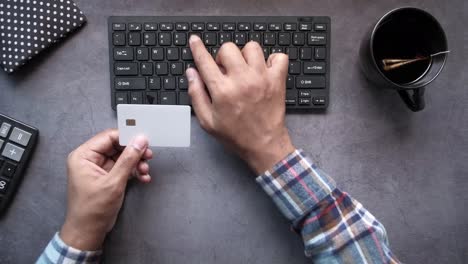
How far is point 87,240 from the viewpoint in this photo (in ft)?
2.13

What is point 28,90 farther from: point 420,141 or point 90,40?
point 420,141

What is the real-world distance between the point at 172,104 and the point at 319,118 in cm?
29

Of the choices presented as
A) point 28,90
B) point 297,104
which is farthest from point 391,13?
point 28,90

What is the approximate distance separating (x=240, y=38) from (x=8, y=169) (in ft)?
1.68

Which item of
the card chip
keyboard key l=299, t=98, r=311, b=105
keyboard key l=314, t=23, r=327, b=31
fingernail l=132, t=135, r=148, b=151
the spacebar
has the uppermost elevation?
keyboard key l=314, t=23, r=327, b=31

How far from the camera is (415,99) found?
679mm

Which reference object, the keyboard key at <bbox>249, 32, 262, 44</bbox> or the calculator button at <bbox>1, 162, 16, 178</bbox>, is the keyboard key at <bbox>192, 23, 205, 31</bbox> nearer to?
the keyboard key at <bbox>249, 32, 262, 44</bbox>

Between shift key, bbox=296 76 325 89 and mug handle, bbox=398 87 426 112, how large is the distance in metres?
0.15

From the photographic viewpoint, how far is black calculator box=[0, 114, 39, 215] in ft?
2.32

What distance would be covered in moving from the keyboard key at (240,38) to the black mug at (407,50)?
225 millimetres

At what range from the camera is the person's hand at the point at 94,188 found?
2.07 ft

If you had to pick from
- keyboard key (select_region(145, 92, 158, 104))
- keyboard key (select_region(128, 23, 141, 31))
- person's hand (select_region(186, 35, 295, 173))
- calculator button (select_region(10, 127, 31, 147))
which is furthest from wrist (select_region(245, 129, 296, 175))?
calculator button (select_region(10, 127, 31, 147))

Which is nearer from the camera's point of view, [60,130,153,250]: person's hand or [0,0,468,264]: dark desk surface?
[60,130,153,250]: person's hand

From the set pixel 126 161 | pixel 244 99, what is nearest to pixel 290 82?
pixel 244 99
